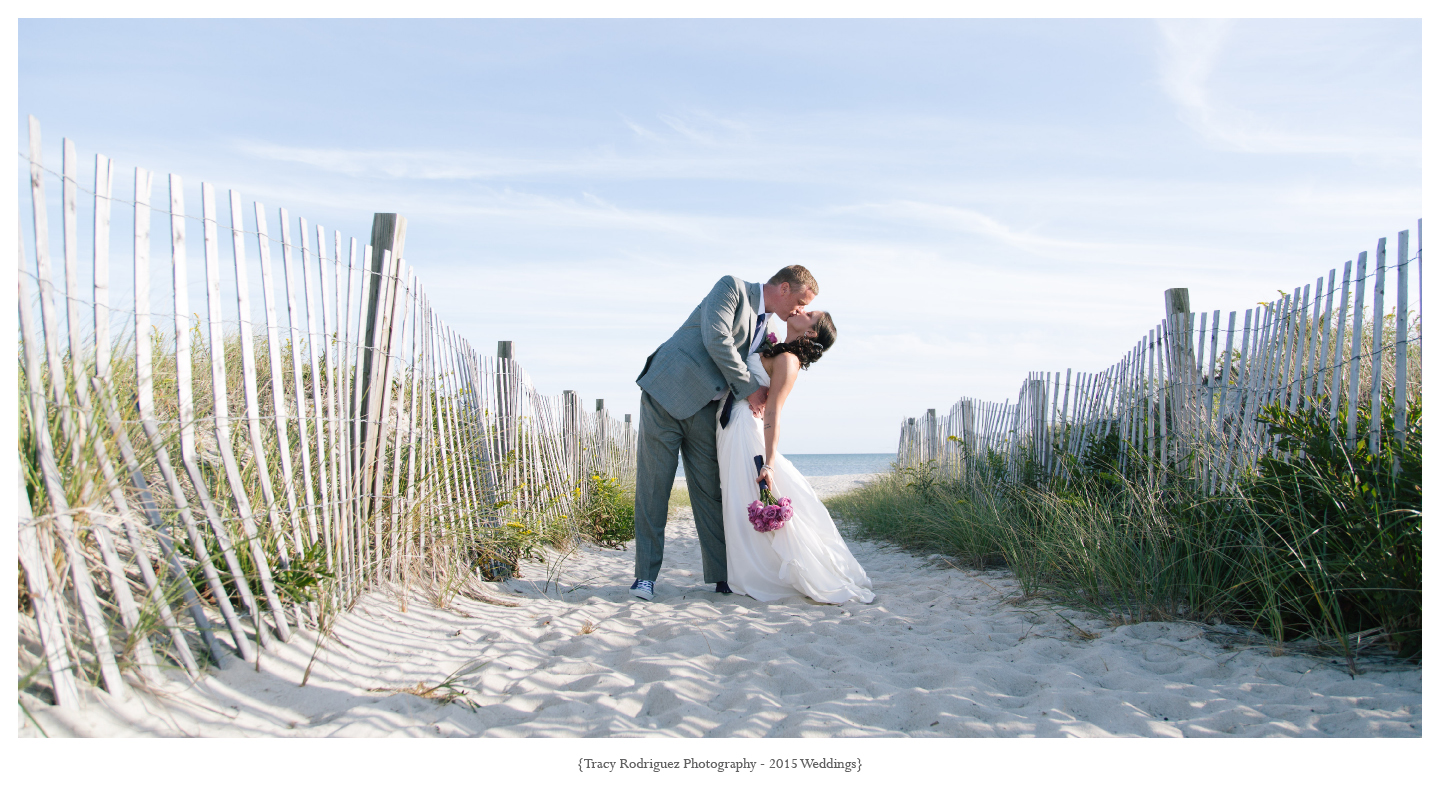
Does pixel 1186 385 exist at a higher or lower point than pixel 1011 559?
higher

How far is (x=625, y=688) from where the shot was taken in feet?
8.38

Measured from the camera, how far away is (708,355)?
410 centimetres

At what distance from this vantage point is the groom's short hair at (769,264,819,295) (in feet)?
13.5

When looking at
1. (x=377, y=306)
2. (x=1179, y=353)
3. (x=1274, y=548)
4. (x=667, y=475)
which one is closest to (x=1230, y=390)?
(x=1179, y=353)

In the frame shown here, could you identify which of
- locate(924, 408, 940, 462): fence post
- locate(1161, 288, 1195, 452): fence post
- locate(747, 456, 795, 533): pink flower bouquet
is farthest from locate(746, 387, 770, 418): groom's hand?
locate(924, 408, 940, 462): fence post

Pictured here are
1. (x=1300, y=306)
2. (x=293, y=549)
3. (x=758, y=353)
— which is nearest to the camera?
(x=293, y=549)

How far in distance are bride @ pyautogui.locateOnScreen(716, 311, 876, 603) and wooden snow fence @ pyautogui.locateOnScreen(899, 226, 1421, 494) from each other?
6.25 ft

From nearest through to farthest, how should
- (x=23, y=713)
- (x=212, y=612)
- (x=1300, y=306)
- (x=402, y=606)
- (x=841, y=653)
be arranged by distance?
(x=23, y=713)
(x=212, y=612)
(x=841, y=653)
(x=402, y=606)
(x=1300, y=306)

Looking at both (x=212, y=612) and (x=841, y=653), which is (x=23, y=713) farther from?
(x=841, y=653)

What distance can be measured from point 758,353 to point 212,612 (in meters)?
2.62

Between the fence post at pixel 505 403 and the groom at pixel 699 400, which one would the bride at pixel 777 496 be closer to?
the groom at pixel 699 400

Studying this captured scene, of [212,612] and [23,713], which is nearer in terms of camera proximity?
[23,713]
